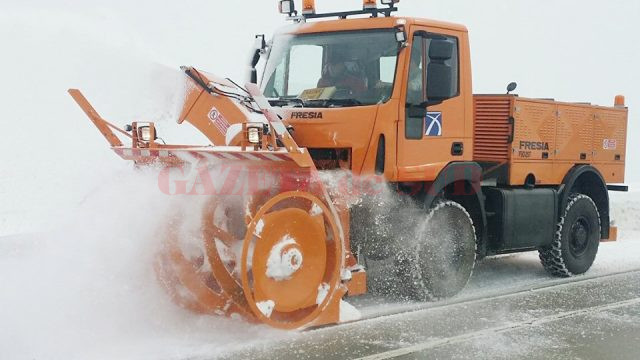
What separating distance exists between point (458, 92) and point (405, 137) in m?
0.94

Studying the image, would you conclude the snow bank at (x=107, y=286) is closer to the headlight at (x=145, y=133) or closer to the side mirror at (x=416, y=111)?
the headlight at (x=145, y=133)

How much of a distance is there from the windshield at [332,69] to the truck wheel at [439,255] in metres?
1.37

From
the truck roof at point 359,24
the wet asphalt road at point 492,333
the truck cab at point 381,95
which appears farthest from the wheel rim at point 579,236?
the truck roof at point 359,24

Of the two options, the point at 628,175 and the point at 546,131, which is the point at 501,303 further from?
the point at 628,175

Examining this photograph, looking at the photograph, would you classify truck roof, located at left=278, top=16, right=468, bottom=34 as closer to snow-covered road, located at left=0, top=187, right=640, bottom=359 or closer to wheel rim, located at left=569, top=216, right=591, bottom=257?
snow-covered road, located at left=0, top=187, right=640, bottom=359

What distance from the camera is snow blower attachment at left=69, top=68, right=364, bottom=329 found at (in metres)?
5.14

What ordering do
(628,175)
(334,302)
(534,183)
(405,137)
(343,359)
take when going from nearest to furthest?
1. (343,359)
2. (334,302)
3. (405,137)
4. (534,183)
5. (628,175)

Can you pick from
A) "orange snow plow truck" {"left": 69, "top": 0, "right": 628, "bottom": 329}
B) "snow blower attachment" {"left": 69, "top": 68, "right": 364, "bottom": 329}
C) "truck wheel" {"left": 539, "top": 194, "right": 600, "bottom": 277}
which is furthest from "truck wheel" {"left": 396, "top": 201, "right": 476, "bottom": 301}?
"truck wheel" {"left": 539, "top": 194, "right": 600, "bottom": 277}

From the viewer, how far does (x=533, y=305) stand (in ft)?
22.4

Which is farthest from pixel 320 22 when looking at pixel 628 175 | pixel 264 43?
pixel 628 175

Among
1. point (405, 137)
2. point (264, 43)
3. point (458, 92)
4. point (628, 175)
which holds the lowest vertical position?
point (628, 175)

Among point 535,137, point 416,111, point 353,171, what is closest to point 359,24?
point 416,111

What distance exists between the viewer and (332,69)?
6578 millimetres

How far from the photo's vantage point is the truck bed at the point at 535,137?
7.93m
